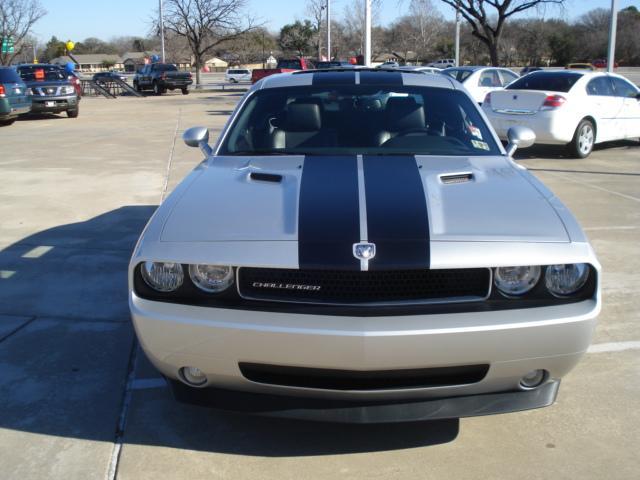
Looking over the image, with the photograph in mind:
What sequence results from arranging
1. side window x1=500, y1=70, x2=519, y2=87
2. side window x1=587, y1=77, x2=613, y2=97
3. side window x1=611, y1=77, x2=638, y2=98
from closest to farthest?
side window x1=587, y1=77, x2=613, y2=97
side window x1=611, y1=77, x2=638, y2=98
side window x1=500, y1=70, x2=519, y2=87

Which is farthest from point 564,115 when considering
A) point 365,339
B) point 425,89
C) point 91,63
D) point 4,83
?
point 91,63

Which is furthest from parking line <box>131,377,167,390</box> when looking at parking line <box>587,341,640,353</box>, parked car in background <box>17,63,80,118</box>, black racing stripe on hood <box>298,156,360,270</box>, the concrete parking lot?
parked car in background <box>17,63,80,118</box>

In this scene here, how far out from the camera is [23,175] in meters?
10.3

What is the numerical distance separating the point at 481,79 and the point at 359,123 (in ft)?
43.5

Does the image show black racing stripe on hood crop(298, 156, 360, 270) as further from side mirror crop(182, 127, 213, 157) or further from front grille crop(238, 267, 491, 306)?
side mirror crop(182, 127, 213, 157)

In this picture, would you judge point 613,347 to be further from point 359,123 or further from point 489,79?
point 489,79

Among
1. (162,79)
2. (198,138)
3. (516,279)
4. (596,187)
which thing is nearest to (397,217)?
(516,279)

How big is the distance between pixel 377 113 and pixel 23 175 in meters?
7.85

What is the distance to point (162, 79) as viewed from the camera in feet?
118

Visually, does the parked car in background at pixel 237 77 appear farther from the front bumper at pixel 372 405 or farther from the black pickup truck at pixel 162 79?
the front bumper at pixel 372 405

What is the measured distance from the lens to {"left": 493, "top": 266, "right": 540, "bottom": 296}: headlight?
2.65 m

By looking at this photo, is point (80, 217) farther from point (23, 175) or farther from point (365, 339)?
point (365, 339)

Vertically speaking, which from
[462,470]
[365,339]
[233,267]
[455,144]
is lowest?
[462,470]

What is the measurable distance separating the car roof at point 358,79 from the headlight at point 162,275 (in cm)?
215
